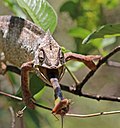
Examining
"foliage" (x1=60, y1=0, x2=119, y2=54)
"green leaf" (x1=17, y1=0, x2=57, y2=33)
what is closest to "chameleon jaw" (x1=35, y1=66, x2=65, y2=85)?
"green leaf" (x1=17, y1=0, x2=57, y2=33)

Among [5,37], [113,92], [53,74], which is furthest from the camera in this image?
[113,92]

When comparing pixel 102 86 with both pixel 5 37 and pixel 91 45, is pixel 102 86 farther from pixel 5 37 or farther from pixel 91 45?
pixel 5 37

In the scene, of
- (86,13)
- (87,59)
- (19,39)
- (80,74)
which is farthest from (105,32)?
(80,74)

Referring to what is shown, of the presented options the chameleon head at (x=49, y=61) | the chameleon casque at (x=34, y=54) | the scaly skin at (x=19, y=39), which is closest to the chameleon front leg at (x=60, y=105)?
the chameleon casque at (x=34, y=54)

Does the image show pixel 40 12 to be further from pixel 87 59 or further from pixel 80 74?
pixel 80 74

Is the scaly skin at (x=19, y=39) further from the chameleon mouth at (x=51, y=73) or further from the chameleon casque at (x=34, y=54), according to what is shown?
the chameleon mouth at (x=51, y=73)

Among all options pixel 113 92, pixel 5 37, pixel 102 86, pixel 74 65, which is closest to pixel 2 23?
pixel 5 37
